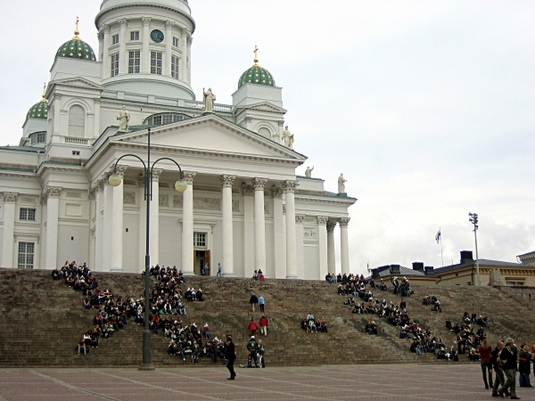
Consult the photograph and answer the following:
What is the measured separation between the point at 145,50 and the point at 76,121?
11.1 metres

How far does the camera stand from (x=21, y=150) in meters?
65.1

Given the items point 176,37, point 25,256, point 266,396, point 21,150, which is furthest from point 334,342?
point 176,37

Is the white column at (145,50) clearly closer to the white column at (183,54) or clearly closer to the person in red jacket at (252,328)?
the white column at (183,54)

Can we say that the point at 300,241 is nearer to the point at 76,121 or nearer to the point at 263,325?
the point at 76,121

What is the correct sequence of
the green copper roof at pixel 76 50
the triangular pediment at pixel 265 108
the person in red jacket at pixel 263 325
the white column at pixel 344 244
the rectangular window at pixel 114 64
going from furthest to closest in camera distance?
1. the white column at pixel 344 244
2. the rectangular window at pixel 114 64
3. the triangular pediment at pixel 265 108
4. the green copper roof at pixel 76 50
5. the person in red jacket at pixel 263 325

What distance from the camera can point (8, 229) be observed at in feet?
202

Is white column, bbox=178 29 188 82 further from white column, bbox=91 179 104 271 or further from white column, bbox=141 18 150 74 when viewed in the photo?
white column, bbox=91 179 104 271

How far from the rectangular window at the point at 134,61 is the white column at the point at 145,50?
526 mm

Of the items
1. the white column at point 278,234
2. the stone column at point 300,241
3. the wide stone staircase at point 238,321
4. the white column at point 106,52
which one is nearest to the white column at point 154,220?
the wide stone staircase at point 238,321

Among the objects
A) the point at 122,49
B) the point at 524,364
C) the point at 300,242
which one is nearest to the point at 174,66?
the point at 122,49

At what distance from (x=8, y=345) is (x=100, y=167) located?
81.1ft

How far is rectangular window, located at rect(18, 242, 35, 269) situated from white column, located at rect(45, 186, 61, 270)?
149 inches

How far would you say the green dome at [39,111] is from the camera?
267 ft

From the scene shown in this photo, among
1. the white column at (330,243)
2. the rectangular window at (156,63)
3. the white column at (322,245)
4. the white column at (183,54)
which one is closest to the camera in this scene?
the rectangular window at (156,63)
